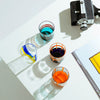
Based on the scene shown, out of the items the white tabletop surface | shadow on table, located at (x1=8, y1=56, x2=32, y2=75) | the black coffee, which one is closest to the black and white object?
the white tabletop surface

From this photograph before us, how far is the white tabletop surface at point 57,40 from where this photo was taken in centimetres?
75

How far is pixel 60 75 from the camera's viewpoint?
0.78 meters

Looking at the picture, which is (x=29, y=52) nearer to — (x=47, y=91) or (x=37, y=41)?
(x=37, y=41)

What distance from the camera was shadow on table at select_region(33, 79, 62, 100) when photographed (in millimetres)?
744

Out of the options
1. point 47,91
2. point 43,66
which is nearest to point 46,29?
point 43,66

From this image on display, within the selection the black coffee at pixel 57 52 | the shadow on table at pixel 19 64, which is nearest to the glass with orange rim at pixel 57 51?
the black coffee at pixel 57 52

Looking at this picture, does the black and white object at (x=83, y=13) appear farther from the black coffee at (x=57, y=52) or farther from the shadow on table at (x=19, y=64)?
the shadow on table at (x=19, y=64)

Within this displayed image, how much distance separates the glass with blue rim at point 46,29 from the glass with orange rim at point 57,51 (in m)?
0.04

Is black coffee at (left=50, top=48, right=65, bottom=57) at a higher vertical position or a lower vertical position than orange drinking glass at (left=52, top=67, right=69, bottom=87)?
higher

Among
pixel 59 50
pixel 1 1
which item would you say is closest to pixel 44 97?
pixel 59 50

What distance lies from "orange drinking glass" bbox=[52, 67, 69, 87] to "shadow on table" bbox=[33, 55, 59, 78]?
3cm

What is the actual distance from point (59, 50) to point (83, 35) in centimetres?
14

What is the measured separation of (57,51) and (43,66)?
0.30 ft

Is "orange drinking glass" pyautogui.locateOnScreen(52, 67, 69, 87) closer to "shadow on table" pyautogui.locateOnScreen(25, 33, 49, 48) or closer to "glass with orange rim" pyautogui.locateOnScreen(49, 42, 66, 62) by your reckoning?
"glass with orange rim" pyautogui.locateOnScreen(49, 42, 66, 62)
